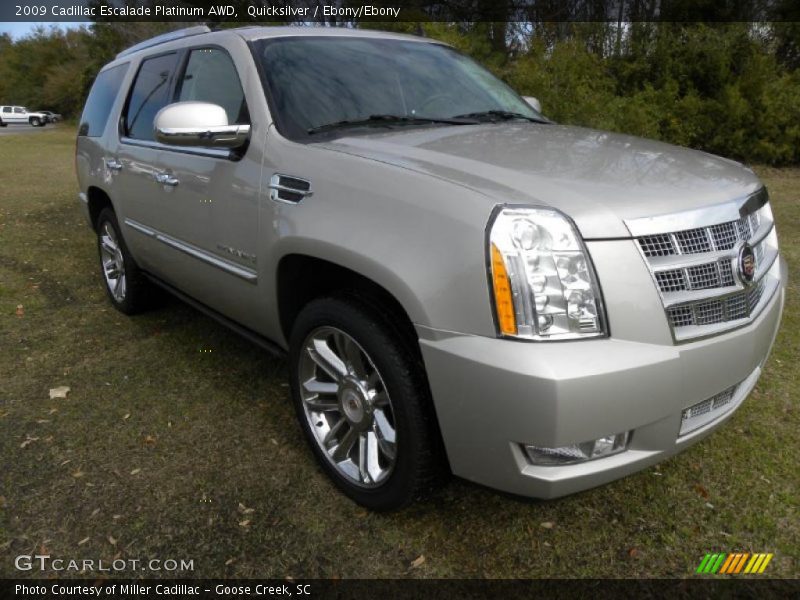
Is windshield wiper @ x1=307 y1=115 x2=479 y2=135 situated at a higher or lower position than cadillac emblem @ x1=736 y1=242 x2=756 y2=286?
higher

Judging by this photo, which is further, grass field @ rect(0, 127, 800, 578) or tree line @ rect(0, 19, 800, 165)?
tree line @ rect(0, 19, 800, 165)

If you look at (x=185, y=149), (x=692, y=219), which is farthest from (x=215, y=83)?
(x=692, y=219)

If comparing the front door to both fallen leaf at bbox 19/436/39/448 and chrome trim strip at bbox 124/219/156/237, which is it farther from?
fallen leaf at bbox 19/436/39/448

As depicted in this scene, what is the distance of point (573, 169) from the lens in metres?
2.10

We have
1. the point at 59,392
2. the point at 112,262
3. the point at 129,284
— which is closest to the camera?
the point at 59,392

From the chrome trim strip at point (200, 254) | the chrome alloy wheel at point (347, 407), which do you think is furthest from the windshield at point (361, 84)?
the chrome alloy wheel at point (347, 407)

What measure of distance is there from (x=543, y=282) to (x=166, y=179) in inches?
90.7

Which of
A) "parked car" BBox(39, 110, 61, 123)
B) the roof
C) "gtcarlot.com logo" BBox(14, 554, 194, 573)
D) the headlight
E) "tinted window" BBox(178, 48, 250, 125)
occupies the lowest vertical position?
"parked car" BBox(39, 110, 61, 123)

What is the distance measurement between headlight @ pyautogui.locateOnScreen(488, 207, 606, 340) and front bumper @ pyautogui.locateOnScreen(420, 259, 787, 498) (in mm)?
45

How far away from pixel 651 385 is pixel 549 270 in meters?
0.44

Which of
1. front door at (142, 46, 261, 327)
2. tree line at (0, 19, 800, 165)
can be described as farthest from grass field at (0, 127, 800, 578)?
tree line at (0, 19, 800, 165)

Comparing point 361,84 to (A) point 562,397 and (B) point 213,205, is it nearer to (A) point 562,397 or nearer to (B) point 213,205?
(B) point 213,205

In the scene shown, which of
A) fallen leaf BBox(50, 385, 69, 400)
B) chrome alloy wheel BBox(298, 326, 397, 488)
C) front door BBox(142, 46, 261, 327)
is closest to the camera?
chrome alloy wheel BBox(298, 326, 397, 488)

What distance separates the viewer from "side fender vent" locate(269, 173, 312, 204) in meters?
2.36
